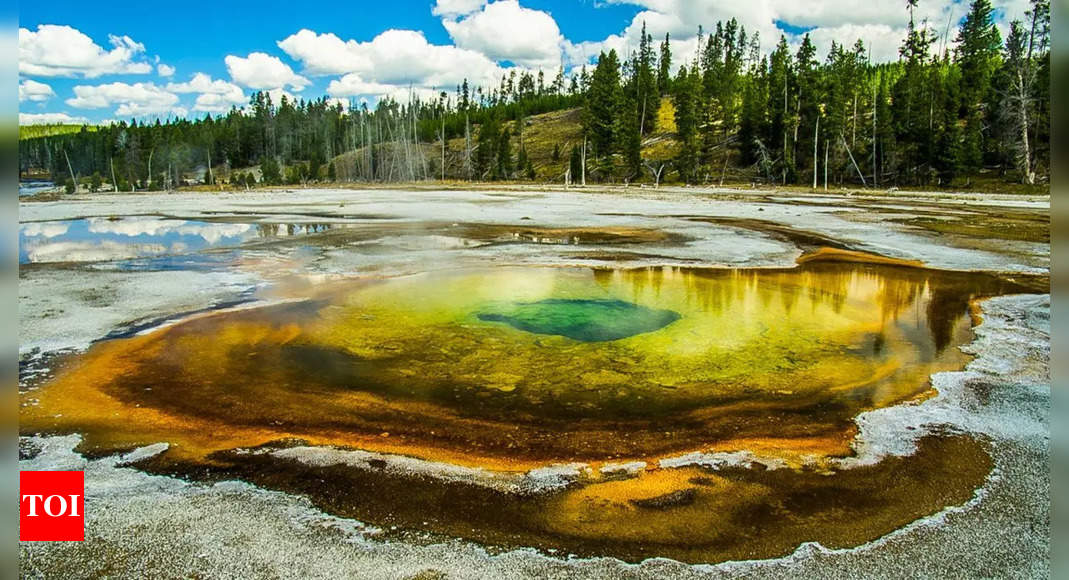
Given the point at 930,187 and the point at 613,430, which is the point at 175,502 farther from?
the point at 930,187

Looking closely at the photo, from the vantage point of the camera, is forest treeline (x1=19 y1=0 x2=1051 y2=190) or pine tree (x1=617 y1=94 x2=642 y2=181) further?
pine tree (x1=617 y1=94 x2=642 y2=181)

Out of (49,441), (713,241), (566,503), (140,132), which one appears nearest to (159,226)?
(713,241)

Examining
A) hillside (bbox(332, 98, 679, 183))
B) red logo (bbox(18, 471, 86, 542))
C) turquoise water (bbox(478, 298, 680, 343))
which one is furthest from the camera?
hillside (bbox(332, 98, 679, 183))

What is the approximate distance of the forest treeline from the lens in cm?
5216

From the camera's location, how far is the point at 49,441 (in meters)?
6.21

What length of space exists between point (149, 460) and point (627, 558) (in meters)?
4.40

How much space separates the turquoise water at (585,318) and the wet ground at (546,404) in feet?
0.26

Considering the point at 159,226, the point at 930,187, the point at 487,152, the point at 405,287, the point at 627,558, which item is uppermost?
the point at 487,152

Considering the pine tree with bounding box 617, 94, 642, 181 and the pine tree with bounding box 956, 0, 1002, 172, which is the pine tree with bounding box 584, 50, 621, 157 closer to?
the pine tree with bounding box 617, 94, 642, 181

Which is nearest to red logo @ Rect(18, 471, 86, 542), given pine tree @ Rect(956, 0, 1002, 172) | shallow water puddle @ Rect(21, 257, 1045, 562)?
shallow water puddle @ Rect(21, 257, 1045, 562)

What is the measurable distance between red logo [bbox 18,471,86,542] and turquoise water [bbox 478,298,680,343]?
22.0 feet

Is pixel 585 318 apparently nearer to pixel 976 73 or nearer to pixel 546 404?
pixel 546 404

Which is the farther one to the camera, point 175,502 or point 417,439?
point 417,439

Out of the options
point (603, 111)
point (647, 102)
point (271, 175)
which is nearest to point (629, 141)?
point (603, 111)
